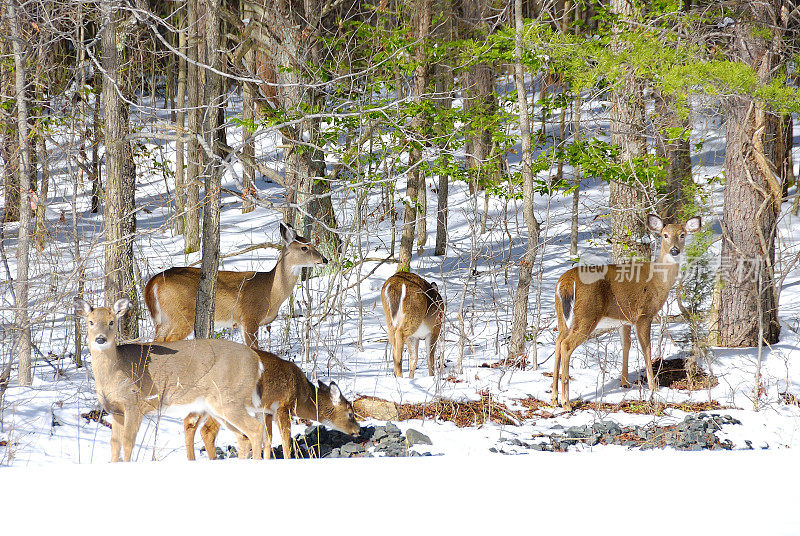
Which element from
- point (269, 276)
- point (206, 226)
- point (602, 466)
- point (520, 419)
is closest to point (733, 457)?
point (602, 466)

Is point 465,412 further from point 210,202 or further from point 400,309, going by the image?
point 210,202

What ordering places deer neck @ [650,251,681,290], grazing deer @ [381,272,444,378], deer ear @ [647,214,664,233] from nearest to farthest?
deer neck @ [650,251,681,290], deer ear @ [647,214,664,233], grazing deer @ [381,272,444,378]

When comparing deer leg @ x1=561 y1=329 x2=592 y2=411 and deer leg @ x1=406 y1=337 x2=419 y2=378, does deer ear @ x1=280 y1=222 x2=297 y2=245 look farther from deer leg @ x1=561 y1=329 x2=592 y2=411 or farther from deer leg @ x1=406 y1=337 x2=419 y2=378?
deer leg @ x1=561 y1=329 x2=592 y2=411

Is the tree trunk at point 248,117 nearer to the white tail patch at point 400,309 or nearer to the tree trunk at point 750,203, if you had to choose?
the white tail patch at point 400,309

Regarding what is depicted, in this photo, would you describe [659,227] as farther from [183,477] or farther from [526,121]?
[183,477]

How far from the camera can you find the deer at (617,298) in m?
8.05

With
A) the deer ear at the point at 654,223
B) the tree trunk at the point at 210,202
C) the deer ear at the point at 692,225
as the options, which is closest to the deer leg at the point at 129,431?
the tree trunk at the point at 210,202

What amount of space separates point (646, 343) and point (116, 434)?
5.09m

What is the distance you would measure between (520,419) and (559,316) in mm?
1446

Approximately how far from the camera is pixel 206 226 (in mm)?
7496

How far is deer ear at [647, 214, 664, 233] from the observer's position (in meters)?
8.73

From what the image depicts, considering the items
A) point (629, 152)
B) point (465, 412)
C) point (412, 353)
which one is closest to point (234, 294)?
point (412, 353)

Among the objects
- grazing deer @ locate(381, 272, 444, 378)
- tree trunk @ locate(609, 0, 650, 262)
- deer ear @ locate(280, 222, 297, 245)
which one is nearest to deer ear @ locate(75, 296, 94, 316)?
deer ear @ locate(280, 222, 297, 245)

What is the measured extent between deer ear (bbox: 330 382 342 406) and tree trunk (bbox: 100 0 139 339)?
2726mm
